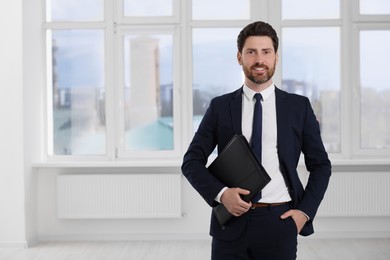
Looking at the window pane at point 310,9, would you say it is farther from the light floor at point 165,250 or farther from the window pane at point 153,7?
the light floor at point 165,250

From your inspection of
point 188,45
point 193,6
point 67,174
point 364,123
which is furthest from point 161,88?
point 364,123

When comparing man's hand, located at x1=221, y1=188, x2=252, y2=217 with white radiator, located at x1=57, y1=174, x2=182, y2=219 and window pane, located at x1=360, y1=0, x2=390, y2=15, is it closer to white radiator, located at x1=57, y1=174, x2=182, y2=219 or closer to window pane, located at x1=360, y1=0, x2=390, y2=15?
white radiator, located at x1=57, y1=174, x2=182, y2=219

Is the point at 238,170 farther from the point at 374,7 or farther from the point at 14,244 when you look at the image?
the point at 374,7

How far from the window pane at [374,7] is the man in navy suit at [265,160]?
3910mm

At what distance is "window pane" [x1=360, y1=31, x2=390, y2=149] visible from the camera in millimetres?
5266

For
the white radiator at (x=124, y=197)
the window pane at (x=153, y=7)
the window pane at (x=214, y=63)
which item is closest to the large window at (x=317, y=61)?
the window pane at (x=214, y=63)

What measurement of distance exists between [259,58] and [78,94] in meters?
4.02

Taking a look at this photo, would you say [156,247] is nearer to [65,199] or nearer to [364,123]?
[65,199]

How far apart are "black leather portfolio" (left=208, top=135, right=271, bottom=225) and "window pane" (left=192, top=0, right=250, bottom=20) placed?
12.6 feet

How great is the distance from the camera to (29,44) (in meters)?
4.97

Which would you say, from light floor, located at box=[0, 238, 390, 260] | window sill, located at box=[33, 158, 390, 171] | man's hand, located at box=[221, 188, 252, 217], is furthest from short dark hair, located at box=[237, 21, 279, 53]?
window sill, located at box=[33, 158, 390, 171]

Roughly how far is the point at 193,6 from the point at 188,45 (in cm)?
39

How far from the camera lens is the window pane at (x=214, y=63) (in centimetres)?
Result: 528

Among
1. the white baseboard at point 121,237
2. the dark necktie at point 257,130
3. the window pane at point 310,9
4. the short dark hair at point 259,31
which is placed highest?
the window pane at point 310,9
